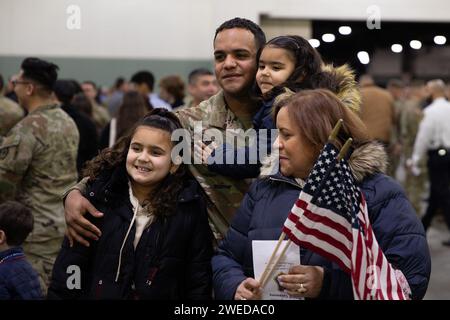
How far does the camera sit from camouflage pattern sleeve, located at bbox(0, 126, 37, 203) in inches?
209

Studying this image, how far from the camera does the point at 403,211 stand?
3.11 m

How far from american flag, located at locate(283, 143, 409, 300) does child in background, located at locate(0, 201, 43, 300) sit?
5.84 ft

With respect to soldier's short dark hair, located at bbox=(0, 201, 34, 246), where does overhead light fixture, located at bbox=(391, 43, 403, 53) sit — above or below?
above

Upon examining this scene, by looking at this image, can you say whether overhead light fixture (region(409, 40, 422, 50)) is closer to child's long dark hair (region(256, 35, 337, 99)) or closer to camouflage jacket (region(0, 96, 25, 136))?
camouflage jacket (region(0, 96, 25, 136))

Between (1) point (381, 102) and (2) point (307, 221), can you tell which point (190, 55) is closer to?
(1) point (381, 102)

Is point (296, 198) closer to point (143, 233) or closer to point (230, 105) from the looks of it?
point (143, 233)

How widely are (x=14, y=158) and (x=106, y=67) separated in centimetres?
643

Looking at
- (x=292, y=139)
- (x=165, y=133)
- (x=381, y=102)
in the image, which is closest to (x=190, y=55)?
(x=381, y=102)

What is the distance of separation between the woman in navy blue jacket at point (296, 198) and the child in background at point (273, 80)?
0.36 m

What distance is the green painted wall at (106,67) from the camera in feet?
34.6

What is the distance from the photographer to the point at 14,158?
5.32 m

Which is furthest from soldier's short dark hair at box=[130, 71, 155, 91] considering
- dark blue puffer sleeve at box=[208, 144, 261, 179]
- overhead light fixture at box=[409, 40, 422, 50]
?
dark blue puffer sleeve at box=[208, 144, 261, 179]

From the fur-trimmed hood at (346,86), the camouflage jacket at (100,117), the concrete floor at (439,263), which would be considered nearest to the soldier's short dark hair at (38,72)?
the fur-trimmed hood at (346,86)

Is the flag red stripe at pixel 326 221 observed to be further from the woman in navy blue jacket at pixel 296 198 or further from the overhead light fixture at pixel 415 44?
the overhead light fixture at pixel 415 44
